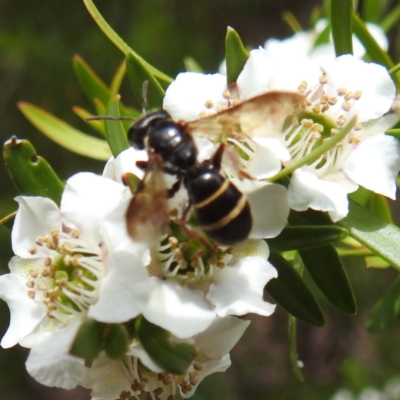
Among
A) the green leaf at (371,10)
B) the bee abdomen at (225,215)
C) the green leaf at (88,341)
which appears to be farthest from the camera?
the green leaf at (371,10)

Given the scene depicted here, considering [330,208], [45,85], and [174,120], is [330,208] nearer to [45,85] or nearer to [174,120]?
[174,120]

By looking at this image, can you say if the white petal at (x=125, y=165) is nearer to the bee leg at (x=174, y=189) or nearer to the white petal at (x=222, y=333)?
the bee leg at (x=174, y=189)

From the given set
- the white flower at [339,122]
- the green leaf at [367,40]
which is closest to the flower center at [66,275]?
the white flower at [339,122]

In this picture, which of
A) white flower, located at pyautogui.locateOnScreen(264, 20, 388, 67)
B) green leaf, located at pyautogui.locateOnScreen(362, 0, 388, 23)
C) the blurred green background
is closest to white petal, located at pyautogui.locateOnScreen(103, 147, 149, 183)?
white flower, located at pyautogui.locateOnScreen(264, 20, 388, 67)

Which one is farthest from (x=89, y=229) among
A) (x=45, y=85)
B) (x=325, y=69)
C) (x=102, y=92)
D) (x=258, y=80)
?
(x=45, y=85)

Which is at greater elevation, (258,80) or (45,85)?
(258,80)

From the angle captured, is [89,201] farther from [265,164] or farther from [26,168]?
[265,164]
